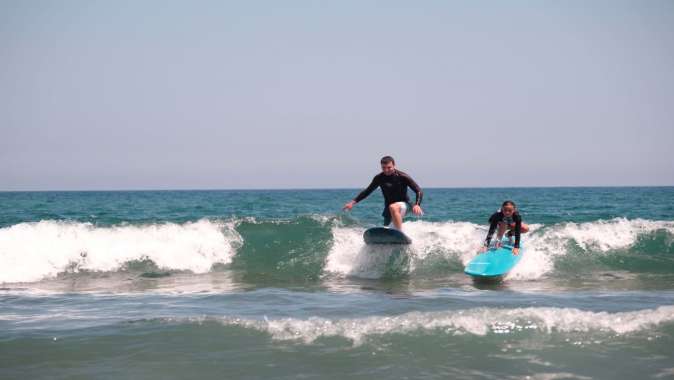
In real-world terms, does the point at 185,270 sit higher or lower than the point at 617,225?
lower

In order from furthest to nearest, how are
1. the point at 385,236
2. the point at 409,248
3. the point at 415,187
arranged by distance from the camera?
the point at 409,248 → the point at 385,236 → the point at 415,187

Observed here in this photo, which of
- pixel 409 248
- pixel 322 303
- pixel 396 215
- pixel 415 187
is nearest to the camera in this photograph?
pixel 322 303

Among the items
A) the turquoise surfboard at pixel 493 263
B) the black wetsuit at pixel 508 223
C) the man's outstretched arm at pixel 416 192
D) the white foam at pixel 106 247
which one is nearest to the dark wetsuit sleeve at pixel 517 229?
the black wetsuit at pixel 508 223

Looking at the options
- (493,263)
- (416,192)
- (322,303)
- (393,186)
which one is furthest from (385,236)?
(322,303)

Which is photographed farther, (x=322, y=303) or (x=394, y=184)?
(x=394, y=184)

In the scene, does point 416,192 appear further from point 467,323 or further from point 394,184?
point 467,323

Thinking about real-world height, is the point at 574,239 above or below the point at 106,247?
above

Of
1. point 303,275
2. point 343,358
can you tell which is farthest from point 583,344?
point 303,275

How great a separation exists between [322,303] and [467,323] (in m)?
2.52

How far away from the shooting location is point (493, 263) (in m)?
11.2

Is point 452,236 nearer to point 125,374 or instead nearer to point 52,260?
point 52,260

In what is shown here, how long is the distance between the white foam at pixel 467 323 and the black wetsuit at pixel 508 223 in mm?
4434

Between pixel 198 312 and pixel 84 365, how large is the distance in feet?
7.55

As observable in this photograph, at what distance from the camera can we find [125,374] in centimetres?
545
